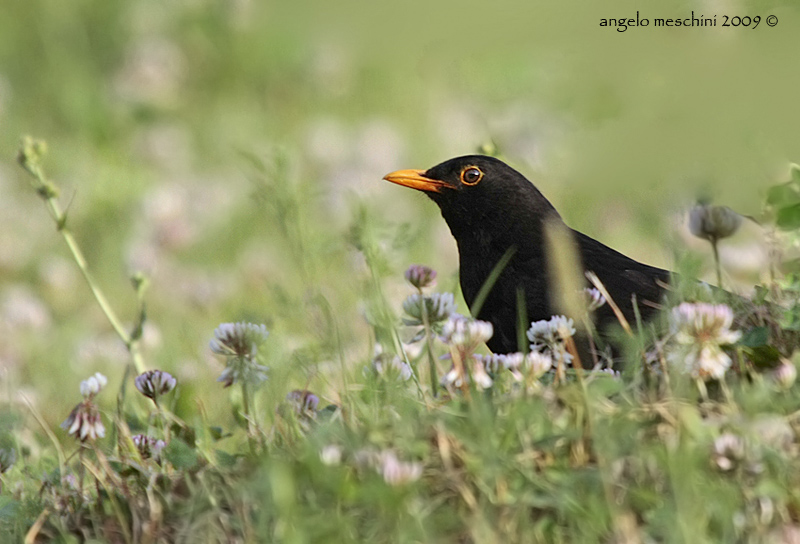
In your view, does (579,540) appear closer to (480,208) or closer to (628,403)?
(628,403)

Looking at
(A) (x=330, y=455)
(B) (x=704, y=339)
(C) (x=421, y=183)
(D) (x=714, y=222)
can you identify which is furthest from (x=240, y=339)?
(C) (x=421, y=183)

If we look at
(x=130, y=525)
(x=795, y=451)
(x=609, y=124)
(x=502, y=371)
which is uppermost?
(x=609, y=124)

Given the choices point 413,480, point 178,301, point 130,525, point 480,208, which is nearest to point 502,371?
point 413,480

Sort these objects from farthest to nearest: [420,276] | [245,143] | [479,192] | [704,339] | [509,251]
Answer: [245,143] → [479,192] → [509,251] → [420,276] → [704,339]

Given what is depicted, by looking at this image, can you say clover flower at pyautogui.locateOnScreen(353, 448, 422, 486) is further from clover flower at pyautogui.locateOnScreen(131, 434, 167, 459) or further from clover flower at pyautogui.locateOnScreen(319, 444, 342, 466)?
clover flower at pyautogui.locateOnScreen(131, 434, 167, 459)

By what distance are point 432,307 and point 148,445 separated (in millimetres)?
974

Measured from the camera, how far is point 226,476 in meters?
2.88

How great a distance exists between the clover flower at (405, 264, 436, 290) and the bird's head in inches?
57.8

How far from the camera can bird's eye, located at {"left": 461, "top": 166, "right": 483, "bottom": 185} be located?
5.17 meters

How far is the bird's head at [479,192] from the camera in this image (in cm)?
509

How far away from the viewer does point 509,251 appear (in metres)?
4.75

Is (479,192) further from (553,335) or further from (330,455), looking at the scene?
(330,455)

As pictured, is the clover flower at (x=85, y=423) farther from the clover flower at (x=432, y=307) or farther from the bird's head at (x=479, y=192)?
the bird's head at (x=479, y=192)

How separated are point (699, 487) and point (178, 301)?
5.40m
